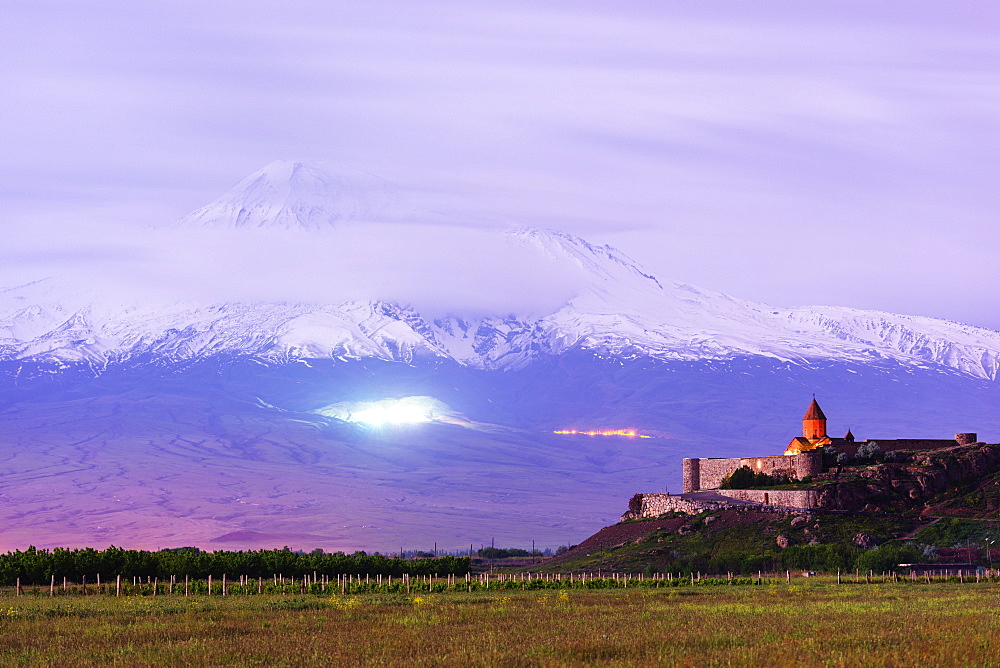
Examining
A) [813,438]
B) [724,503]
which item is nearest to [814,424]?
[813,438]

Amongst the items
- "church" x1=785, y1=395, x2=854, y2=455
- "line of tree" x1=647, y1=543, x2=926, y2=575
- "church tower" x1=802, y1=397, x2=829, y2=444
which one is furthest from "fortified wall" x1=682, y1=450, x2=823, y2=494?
"line of tree" x1=647, y1=543, x2=926, y2=575

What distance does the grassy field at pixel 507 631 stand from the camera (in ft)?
106

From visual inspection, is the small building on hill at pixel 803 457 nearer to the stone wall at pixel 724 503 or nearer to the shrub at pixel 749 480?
the shrub at pixel 749 480

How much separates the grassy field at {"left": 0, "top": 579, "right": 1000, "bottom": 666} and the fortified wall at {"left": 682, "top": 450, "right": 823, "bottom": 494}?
269ft

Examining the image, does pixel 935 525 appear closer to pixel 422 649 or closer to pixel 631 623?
pixel 631 623

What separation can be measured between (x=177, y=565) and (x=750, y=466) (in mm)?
84140

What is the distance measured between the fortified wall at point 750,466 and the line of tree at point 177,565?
57.5m

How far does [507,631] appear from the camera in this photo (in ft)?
132

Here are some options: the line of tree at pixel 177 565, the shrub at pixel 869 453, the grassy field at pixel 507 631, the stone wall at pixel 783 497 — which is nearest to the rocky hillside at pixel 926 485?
the stone wall at pixel 783 497

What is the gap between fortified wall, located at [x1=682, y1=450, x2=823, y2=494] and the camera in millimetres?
142125

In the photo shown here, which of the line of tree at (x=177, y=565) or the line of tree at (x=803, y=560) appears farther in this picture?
the line of tree at (x=803, y=560)

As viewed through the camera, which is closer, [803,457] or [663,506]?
[803,457]

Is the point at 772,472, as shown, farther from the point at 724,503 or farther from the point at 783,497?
the point at 783,497

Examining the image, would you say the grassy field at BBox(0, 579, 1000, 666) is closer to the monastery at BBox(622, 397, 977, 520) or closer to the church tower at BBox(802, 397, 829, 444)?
the monastery at BBox(622, 397, 977, 520)
